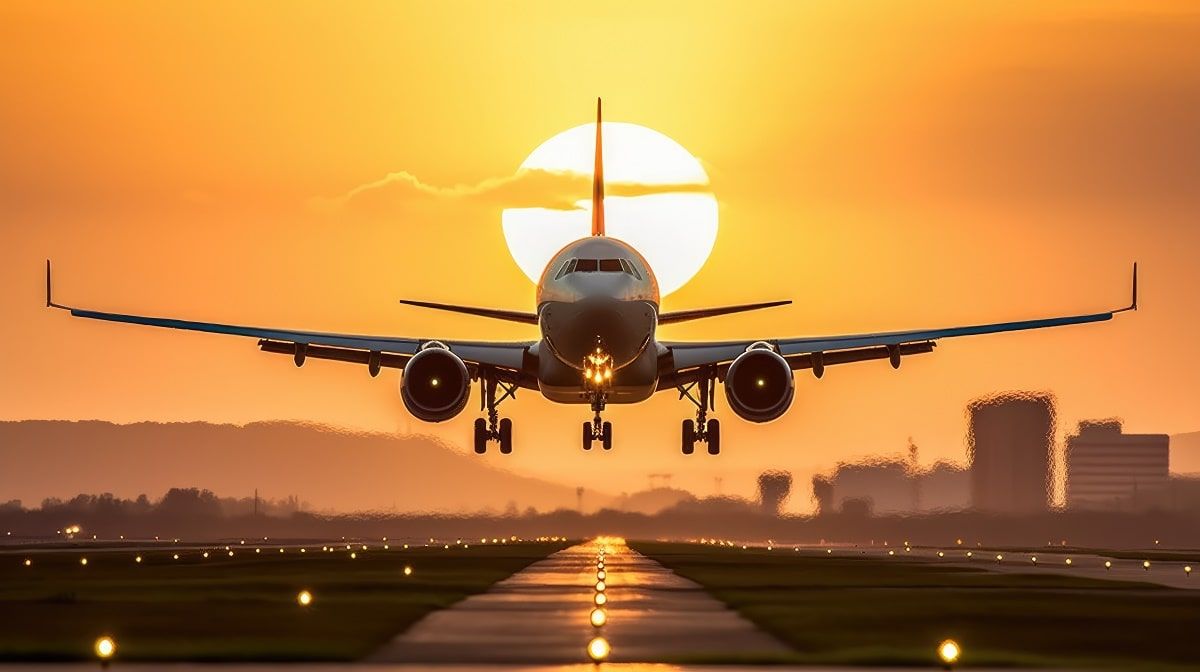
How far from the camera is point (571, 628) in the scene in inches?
1902

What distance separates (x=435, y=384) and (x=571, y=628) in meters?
27.8

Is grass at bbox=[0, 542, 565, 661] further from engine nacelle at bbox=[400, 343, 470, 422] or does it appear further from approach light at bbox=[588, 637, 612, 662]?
engine nacelle at bbox=[400, 343, 470, 422]

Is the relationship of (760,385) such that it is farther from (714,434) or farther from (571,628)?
(571,628)

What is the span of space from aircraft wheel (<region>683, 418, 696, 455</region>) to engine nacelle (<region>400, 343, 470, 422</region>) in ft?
44.2

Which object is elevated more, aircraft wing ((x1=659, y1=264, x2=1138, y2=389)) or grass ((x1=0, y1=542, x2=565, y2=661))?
aircraft wing ((x1=659, y1=264, x2=1138, y2=389))

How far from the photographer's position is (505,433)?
83.7 meters

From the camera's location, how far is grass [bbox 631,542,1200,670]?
44.0 metres

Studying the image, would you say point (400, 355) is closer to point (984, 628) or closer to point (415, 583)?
point (415, 583)

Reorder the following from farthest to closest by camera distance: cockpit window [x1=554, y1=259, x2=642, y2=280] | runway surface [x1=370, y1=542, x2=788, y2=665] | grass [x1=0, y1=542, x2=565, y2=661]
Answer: cockpit window [x1=554, y1=259, x2=642, y2=280], grass [x1=0, y1=542, x2=565, y2=661], runway surface [x1=370, y1=542, x2=788, y2=665]

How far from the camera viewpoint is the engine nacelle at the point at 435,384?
75.1 meters

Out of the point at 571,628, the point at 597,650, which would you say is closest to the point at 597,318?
the point at 571,628

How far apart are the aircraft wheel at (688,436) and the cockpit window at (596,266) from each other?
13.8m

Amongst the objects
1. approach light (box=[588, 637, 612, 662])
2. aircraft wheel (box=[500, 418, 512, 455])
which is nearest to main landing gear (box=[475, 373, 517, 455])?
aircraft wheel (box=[500, 418, 512, 455])

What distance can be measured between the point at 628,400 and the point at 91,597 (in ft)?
79.2
